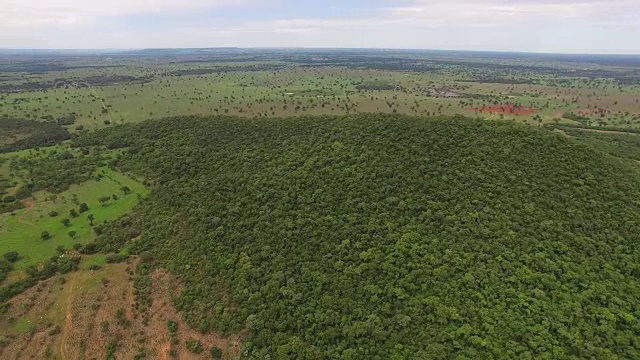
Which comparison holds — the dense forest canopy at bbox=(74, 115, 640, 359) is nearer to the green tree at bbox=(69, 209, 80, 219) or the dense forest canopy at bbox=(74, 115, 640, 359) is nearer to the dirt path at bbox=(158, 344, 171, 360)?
the dirt path at bbox=(158, 344, 171, 360)

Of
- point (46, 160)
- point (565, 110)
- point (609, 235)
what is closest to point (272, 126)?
point (46, 160)

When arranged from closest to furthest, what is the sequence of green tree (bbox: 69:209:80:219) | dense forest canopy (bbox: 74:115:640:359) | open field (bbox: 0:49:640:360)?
dense forest canopy (bbox: 74:115:640:359), open field (bbox: 0:49:640:360), green tree (bbox: 69:209:80:219)

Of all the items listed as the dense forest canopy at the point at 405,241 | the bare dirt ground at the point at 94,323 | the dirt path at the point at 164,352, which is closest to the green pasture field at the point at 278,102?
the dense forest canopy at the point at 405,241

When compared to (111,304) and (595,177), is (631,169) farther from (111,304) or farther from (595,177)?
(111,304)

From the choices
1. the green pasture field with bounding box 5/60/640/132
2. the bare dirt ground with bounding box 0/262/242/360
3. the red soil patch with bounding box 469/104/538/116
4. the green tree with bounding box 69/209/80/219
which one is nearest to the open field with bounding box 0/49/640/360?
the bare dirt ground with bounding box 0/262/242/360

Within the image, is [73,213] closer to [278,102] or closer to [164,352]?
[164,352]

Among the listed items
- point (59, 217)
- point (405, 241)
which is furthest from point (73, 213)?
point (405, 241)
